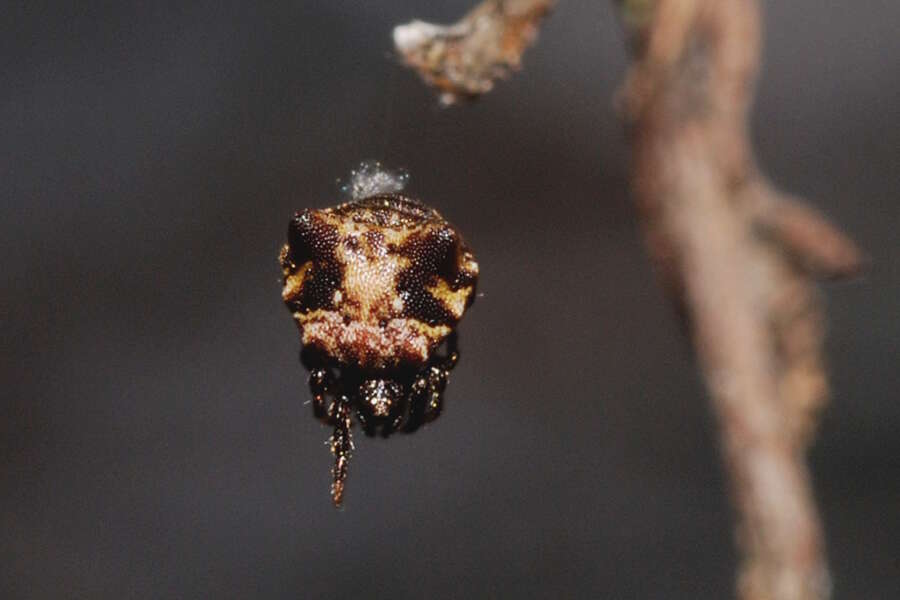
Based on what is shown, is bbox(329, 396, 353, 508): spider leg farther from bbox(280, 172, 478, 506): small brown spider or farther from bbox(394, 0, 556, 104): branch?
bbox(394, 0, 556, 104): branch

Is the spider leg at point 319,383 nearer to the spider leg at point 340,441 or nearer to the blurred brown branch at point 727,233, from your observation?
the spider leg at point 340,441

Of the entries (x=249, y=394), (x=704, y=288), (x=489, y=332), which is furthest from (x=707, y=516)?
(x=704, y=288)

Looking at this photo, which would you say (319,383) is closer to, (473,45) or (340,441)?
(340,441)

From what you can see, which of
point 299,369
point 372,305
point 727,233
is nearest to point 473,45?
point 372,305

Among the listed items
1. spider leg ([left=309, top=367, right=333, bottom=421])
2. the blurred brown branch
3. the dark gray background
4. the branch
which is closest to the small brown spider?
spider leg ([left=309, top=367, right=333, bottom=421])

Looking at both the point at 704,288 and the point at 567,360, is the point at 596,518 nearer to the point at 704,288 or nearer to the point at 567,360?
the point at 567,360
